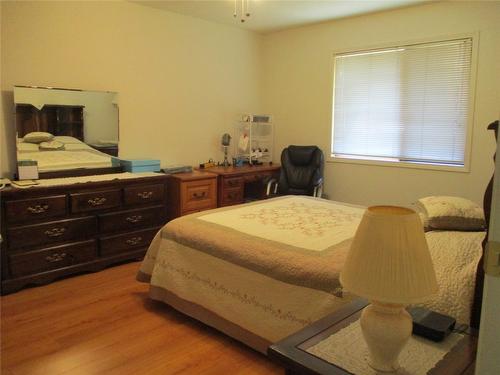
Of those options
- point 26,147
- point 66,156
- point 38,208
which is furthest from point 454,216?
point 26,147

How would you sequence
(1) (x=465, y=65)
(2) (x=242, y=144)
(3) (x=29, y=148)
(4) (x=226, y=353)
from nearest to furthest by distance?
(4) (x=226, y=353), (3) (x=29, y=148), (1) (x=465, y=65), (2) (x=242, y=144)

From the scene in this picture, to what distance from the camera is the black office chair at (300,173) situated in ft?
15.1

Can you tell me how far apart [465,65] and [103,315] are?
3859mm

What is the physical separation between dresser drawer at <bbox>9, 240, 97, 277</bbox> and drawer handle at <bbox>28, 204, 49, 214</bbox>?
12.7 inches

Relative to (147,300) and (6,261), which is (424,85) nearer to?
(147,300)

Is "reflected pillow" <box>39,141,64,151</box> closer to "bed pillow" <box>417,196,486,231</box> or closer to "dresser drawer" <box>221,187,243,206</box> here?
"dresser drawer" <box>221,187,243,206</box>

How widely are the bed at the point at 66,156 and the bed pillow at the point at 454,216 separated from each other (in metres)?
3.01

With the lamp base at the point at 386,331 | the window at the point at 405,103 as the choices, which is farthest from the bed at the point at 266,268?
the window at the point at 405,103

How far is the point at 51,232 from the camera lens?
324 centimetres

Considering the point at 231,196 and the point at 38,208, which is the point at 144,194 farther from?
the point at 231,196

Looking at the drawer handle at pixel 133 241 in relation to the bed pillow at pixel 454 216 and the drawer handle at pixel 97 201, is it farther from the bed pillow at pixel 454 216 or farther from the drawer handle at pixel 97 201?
the bed pillow at pixel 454 216

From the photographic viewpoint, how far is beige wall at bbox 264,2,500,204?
12.1 feet

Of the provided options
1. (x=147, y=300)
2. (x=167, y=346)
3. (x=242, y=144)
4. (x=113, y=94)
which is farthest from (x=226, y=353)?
(x=242, y=144)

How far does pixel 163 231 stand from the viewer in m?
2.84
